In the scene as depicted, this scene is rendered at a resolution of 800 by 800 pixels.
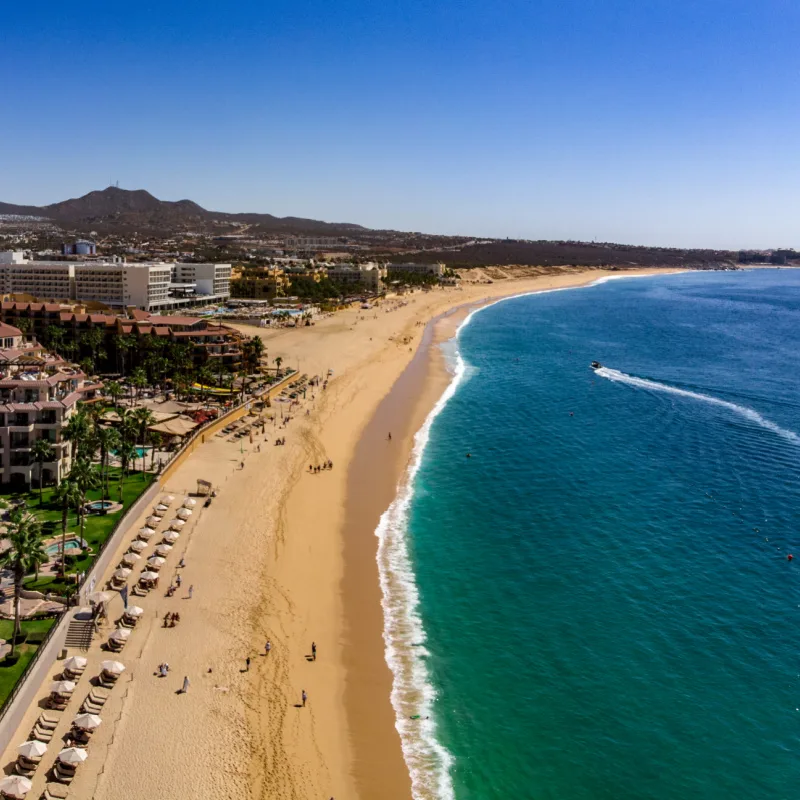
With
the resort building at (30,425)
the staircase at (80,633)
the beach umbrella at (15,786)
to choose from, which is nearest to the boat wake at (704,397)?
the staircase at (80,633)

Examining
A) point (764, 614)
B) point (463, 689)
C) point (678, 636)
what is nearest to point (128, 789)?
point (463, 689)

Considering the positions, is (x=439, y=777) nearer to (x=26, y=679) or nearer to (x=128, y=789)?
(x=128, y=789)

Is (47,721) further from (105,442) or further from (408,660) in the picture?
(105,442)

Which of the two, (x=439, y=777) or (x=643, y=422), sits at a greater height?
(x=643, y=422)

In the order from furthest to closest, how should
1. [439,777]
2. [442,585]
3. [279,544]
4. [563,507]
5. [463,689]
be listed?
[563,507] → [279,544] → [442,585] → [463,689] → [439,777]

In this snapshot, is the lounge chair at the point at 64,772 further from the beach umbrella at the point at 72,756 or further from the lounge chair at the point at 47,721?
the lounge chair at the point at 47,721

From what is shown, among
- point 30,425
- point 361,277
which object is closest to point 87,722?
point 30,425

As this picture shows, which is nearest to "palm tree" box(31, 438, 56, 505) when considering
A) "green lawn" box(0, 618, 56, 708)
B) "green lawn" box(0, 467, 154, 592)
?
"green lawn" box(0, 467, 154, 592)
